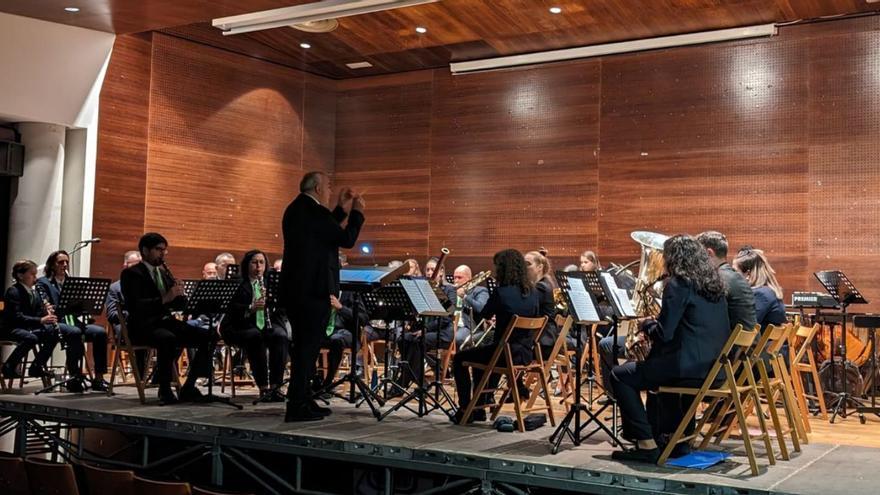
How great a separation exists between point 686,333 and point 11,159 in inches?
343

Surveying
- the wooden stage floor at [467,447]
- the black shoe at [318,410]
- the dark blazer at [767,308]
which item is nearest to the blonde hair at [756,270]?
the dark blazer at [767,308]

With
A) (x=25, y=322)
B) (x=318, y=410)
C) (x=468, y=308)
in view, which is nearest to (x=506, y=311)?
(x=318, y=410)

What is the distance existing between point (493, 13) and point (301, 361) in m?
5.96

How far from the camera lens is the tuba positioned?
6023 mm

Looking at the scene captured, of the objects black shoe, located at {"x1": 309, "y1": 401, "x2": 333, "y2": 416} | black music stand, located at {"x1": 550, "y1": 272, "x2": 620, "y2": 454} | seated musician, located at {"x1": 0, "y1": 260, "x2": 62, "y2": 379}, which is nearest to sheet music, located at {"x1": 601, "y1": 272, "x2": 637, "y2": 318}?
black music stand, located at {"x1": 550, "y1": 272, "x2": 620, "y2": 454}

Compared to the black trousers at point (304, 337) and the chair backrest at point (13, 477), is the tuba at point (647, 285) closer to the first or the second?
the black trousers at point (304, 337)

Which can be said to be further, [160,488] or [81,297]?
[81,297]

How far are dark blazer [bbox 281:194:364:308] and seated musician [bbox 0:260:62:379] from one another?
321cm

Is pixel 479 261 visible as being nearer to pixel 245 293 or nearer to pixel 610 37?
pixel 610 37

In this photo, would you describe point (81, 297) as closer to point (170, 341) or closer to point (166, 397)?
point (170, 341)

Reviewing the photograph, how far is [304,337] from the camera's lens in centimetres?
611

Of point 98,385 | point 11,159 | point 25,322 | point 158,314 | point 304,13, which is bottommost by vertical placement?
point 98,385

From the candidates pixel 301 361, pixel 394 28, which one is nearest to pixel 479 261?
pixel 394 28

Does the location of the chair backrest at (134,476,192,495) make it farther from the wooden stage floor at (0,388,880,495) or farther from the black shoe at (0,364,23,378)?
the black shoe at (0,364,23,378)
